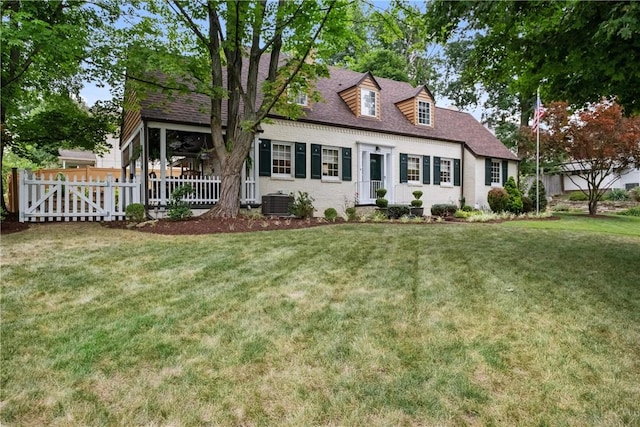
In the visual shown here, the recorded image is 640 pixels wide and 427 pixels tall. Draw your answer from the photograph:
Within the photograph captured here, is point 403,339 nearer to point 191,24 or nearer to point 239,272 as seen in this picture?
point 239,272

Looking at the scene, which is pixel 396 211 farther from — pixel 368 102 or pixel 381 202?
pixel 368 102

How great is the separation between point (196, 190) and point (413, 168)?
9.61 metres

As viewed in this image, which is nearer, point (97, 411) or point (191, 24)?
Result: point (97, 411)

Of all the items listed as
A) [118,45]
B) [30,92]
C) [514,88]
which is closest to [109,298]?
[514,88]

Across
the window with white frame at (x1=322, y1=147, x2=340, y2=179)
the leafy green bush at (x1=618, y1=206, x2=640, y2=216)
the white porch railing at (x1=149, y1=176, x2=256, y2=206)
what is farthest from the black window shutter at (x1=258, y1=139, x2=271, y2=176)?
the leafy green bush at (x1=618, y1=206, x2=640, y2=216)

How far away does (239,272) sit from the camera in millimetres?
4840

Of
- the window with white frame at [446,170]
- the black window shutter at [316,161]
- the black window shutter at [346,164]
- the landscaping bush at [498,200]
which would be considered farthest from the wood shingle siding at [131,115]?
the landscaping bush at [498,200]

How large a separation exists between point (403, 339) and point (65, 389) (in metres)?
2.34

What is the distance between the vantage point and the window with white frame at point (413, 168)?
656 inches

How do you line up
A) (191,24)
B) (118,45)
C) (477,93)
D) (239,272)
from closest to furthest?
(239,272), (191,24), (118,45), (477,93)

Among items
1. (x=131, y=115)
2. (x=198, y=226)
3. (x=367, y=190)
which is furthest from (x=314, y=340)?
(x=131, y=115)

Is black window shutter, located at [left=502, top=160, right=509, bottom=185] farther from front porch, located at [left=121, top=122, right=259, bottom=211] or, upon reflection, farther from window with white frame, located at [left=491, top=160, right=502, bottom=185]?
front porch, located at [left=121, top=122, right=259, bottom=211]

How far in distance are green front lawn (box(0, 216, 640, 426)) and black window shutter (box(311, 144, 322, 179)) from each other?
8410mm

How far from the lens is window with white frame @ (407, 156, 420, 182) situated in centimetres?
1667
